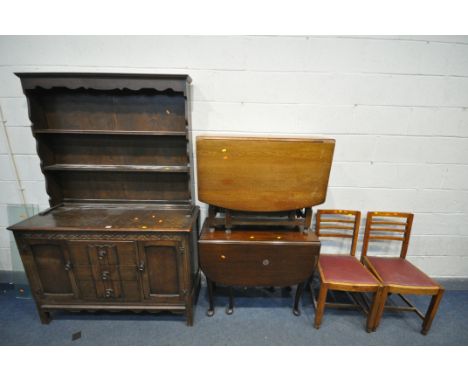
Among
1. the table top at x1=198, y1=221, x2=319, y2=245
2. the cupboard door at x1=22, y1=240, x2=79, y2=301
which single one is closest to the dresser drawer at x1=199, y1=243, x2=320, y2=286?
the table top at x1=198, y1=221, x2=319, y2=245

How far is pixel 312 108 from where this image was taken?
69.1 inches

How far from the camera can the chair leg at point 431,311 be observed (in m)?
1.55

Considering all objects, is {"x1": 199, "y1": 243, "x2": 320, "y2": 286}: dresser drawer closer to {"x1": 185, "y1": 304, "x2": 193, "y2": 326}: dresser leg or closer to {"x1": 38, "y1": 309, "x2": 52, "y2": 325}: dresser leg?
{"x1": 185, "y1": 304, "x2": 193, "y2": 326}: dresser leg

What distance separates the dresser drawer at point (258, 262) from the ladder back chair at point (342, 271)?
0.21 meters

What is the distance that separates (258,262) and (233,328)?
2.09 ft

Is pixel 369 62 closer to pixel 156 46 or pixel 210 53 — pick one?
pixel 210 53

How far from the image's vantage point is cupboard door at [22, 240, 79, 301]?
151 centimetres

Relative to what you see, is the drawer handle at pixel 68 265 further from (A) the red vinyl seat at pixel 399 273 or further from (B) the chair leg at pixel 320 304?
(A) the red vinyl seat at pixel 399 273

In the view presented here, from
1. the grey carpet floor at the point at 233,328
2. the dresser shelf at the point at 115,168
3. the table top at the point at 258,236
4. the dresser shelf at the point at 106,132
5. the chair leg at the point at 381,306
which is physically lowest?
the grey carpet floor at the point at 233,328

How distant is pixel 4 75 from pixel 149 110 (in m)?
1.19

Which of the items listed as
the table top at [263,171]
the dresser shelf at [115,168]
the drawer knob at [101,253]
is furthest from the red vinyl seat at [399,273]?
the drawer knob at [101,253]

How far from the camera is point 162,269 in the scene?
1.57 m

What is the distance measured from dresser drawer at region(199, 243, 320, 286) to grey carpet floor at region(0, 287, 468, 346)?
432 millimetres

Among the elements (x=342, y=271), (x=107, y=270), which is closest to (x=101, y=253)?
(x=107, y=270)
